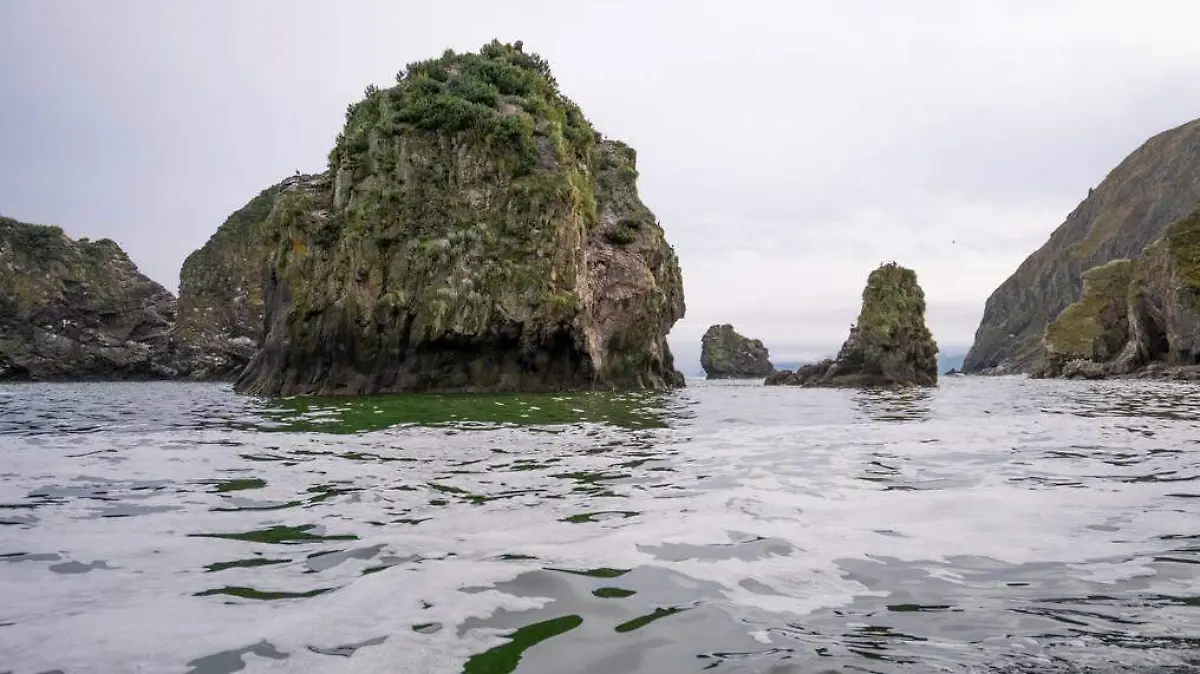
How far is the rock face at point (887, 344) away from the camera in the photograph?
44.6 meters

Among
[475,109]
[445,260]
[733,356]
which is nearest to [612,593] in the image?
[445,260]

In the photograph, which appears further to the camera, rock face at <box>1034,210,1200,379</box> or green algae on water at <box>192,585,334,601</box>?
rock face at <box>1034,210,1200,379</box>

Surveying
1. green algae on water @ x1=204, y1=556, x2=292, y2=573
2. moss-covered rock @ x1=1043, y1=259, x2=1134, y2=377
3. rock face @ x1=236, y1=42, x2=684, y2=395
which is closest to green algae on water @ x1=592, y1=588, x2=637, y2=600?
green algae on water @ x1=204, y1=556, x2=292, y2=573

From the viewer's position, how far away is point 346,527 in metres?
4.96

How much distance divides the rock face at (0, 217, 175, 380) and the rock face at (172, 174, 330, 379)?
2.39 meters

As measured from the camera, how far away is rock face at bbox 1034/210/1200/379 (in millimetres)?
45344

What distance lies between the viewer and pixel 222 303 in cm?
7112

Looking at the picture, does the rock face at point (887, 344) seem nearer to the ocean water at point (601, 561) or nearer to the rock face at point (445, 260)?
the rock face at point (445, 260)

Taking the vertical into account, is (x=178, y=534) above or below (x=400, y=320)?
below

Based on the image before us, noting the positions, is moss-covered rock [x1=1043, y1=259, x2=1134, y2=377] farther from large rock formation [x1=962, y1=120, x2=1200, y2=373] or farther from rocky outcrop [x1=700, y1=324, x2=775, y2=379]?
large rock formation [x1=962, y1=120, x2=1200, y2=373]

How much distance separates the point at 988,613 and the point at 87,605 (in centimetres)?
417

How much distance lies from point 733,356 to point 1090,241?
87.4m

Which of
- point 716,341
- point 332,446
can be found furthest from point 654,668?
point 716,341

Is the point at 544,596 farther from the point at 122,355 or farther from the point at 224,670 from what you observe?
the point at 122,355
